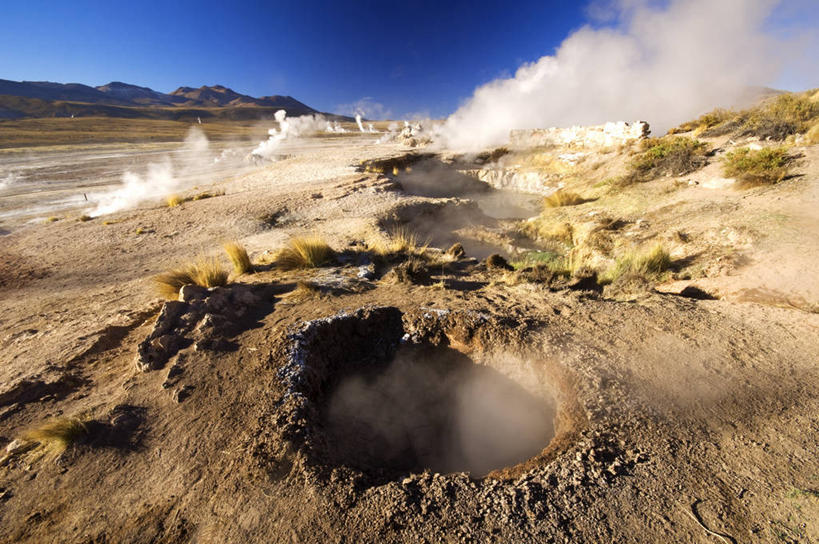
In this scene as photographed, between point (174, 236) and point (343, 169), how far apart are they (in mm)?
8712

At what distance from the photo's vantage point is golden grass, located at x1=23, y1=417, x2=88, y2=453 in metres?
2.51

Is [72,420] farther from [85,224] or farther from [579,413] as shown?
[85,224]

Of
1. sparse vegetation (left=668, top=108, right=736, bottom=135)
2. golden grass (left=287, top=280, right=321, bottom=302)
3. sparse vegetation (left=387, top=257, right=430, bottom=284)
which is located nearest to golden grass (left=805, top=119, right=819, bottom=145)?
sparse vegetation (left=668, top=108, right=736, bottom=135)

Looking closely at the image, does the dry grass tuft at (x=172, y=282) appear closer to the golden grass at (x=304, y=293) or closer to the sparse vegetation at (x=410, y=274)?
the golden grass at (x=304, y=293)

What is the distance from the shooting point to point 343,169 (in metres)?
16.0

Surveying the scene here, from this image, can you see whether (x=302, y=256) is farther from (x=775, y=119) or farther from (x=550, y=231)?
(x=775, y=119)

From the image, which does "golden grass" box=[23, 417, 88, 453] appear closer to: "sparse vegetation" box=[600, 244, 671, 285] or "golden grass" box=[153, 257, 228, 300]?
"golden grass" box=[153, 257, 228, 300]

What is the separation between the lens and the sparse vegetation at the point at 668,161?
34.3ft

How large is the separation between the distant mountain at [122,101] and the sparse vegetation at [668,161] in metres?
89.3

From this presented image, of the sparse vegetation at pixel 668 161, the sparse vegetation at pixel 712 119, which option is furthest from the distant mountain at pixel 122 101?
the sparse vegetation at pixel 712 119

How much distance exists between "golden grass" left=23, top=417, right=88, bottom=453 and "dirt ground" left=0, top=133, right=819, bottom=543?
8cm

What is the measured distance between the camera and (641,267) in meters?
5.36

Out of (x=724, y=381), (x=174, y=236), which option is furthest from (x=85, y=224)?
(x=724, y=381)

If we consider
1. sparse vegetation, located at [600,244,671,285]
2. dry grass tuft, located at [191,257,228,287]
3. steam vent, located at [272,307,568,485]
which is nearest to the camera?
steam vent, located at [272,307,568,485]
